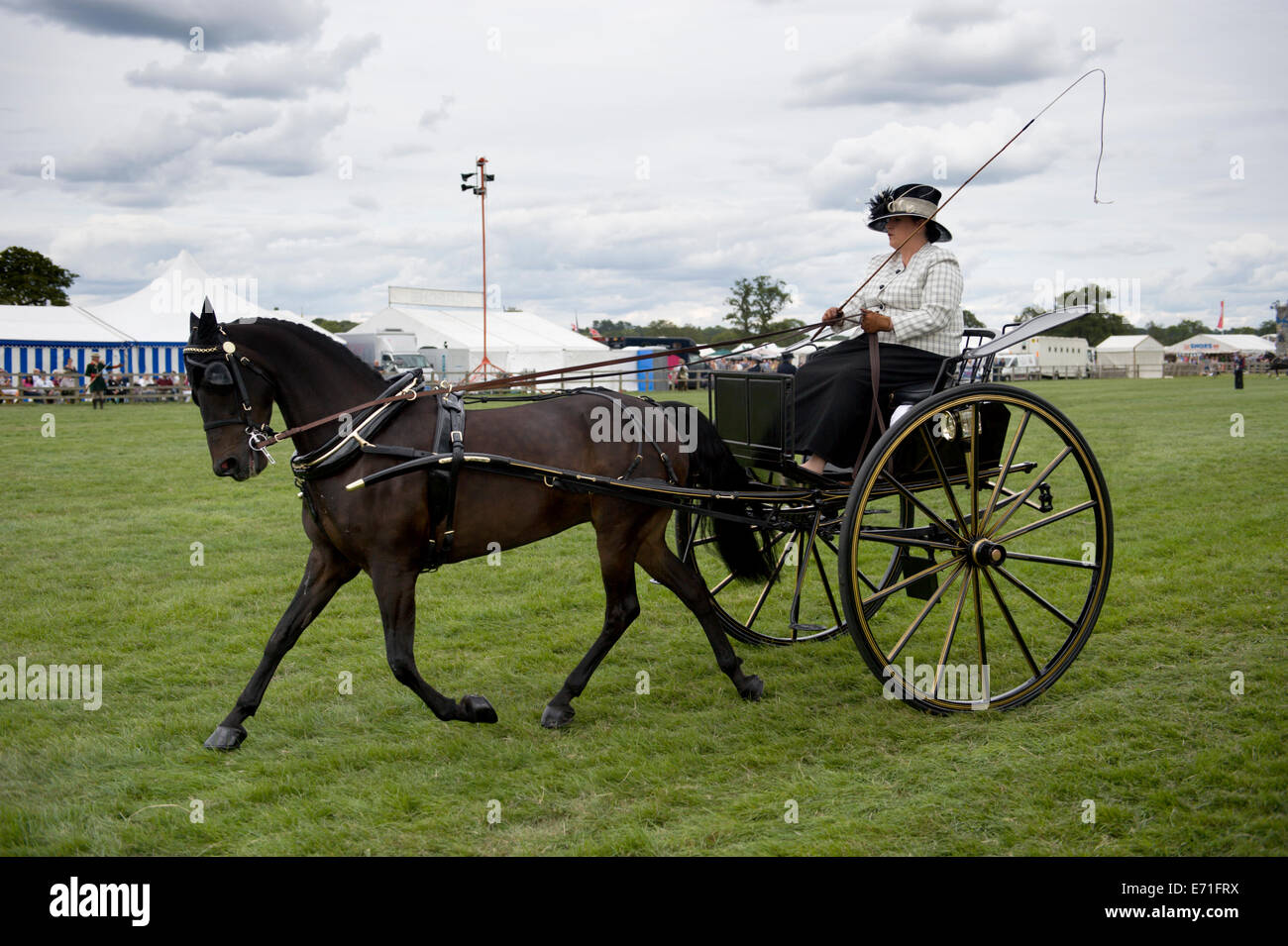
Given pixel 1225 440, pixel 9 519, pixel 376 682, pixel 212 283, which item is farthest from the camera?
pixel 212 283

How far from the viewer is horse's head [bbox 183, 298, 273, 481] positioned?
4.63 metres

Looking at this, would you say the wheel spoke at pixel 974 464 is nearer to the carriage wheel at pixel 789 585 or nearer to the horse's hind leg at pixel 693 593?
the carriage wheel at pixel 789 585

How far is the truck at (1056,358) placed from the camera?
65250 millimetres

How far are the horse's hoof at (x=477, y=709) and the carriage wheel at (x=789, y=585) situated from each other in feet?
5.01

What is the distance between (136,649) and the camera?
6500 mm

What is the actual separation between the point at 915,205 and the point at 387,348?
3601 centimetres

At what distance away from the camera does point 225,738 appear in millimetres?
4816

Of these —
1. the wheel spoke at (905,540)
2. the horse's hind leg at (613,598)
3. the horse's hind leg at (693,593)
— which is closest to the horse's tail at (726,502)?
the horse's hind leg at (693,593)

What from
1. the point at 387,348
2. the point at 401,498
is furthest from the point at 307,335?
the point at 387,348

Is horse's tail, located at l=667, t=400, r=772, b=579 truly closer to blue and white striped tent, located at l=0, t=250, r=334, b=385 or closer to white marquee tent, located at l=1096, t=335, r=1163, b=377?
blue and white striped tent, located at l=0, t=250, r=334, b=385

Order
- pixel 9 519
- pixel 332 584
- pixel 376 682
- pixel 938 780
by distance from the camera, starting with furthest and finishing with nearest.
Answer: pixel 9 519
pixel 376 682
pixel 332 584
pixel 938 780

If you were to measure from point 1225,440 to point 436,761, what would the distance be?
1669cm
